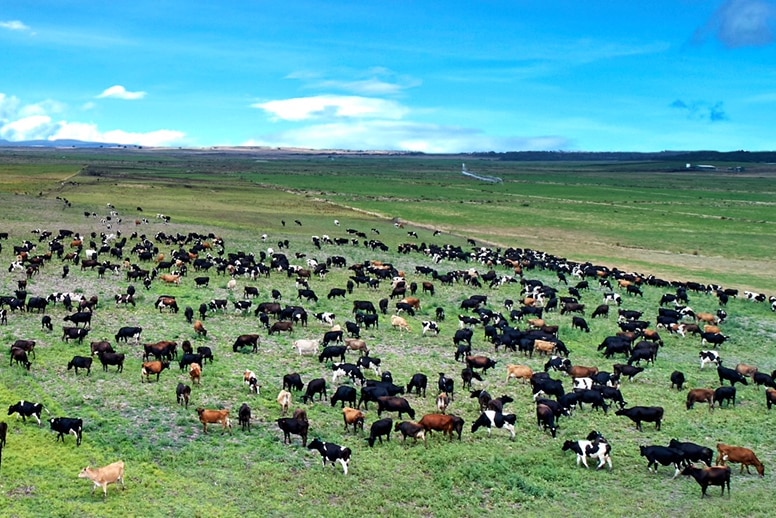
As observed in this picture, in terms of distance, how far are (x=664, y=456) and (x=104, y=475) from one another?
38.6ft

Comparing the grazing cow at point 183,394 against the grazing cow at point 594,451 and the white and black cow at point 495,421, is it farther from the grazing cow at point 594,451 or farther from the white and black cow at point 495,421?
the grazing cow at point 594,451

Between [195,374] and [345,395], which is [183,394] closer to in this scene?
[195,374]

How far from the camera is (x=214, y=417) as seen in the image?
56.3ft

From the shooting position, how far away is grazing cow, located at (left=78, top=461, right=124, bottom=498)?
13.5m

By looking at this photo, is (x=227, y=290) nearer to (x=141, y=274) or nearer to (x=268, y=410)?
(x=141, y=274)

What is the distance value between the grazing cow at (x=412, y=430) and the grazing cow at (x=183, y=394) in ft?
18.4

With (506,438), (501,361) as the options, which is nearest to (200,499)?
(506,438)

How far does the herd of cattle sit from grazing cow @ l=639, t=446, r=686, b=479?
0.10 feet

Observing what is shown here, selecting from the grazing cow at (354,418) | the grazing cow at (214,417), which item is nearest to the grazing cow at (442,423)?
the grazing cow at (354,418)

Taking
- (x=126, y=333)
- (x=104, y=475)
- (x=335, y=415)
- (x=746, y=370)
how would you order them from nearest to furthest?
(x=104, y=475), (x=335, y=415), (x=126, y=333), (x=746, y=370)

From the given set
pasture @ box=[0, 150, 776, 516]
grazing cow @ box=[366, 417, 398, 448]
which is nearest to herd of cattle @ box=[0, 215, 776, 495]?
grazing cow @ box=[366, 417, 398, 448]

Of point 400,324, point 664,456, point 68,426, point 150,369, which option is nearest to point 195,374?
point 150,369

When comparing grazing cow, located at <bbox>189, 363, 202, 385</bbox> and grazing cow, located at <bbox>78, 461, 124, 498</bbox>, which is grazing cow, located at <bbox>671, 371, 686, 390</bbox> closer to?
grazing cow, located at <bbox>189, 363, 202, 385</bbox>

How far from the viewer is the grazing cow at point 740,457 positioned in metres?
16.0
